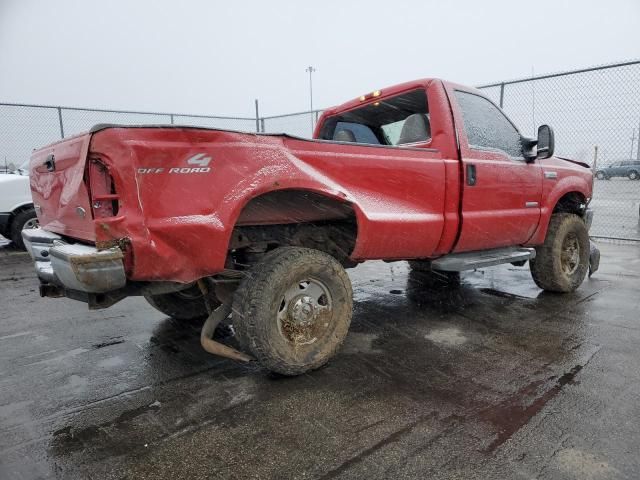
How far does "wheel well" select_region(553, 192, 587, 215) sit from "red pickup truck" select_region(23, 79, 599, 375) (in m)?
0.44

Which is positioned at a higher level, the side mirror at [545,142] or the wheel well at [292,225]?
the side mirror at [545,142]

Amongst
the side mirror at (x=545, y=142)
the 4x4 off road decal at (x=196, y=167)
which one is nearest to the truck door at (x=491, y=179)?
the side mirror at (x=545, y=142)

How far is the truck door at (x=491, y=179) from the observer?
3883 mm

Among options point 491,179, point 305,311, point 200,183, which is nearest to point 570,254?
point 491,179

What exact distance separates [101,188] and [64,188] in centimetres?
53

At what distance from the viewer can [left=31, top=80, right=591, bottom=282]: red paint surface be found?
7.70 feet

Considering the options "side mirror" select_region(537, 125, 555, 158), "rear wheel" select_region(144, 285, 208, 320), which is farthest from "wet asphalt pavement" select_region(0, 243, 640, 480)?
"side mirror" select_region(537, 125, 555, 158)

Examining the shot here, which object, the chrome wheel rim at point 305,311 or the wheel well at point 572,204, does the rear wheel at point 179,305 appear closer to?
the chrome wheel rim at point 305,311

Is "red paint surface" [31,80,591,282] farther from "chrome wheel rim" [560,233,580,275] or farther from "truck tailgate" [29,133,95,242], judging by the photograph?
"chrome wheel rim" [560,233,580,275]

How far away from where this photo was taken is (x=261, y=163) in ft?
8.77

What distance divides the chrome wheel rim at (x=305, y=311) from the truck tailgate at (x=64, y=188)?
1235mm

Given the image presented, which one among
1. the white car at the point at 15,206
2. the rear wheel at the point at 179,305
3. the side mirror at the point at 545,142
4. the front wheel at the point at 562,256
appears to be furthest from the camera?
the white car at the point at 15,206

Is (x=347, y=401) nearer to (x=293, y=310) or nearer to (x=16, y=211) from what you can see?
(x=293, y=310)

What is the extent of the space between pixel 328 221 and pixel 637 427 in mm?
2313
